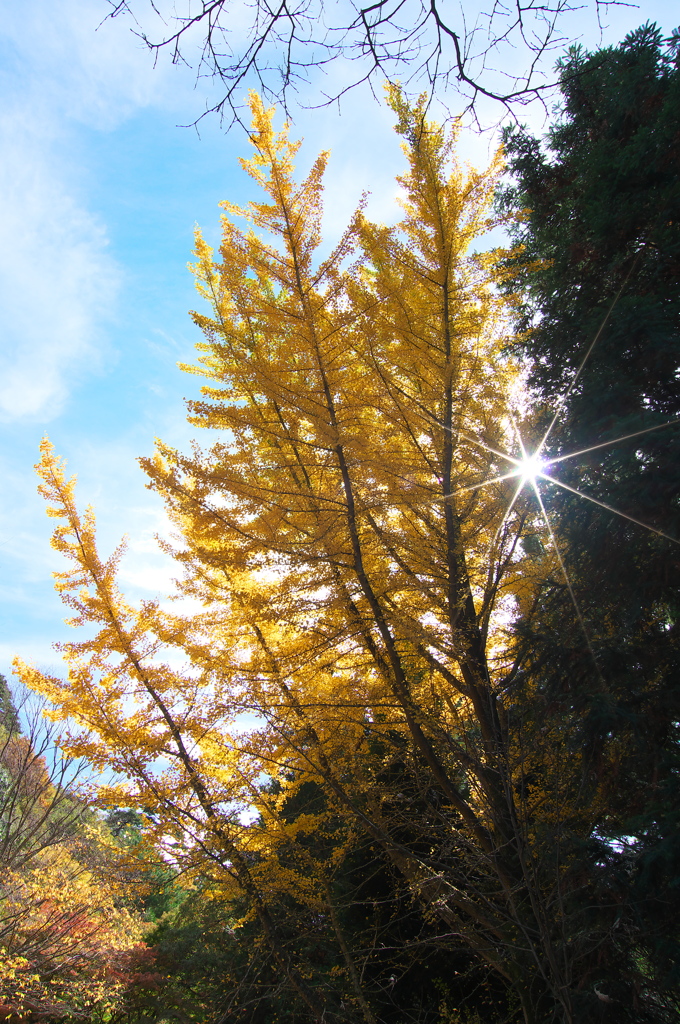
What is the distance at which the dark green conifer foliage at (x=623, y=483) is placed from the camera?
12.6ft

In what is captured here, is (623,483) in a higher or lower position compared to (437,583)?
higher

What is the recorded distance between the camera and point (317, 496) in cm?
416

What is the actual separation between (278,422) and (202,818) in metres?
4.02

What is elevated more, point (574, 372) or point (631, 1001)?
point (574, 372)

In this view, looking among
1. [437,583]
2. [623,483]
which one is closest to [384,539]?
[437,583]

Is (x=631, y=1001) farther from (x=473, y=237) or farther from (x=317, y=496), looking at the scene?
(x=473, y=237)

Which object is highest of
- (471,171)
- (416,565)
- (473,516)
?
(471,171)

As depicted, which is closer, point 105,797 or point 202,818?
point 105,797

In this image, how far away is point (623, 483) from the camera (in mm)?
4363

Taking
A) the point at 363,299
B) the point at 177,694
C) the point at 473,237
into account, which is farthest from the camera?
the point at 177,694

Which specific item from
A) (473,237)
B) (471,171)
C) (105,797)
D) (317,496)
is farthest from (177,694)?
(471,171)

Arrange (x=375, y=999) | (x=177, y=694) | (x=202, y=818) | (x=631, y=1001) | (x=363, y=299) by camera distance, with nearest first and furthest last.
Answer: (x=631, y=1001) < (x=363, y=299) < (x=177, y=694) < (x=202, y=818) < (x=375, y=999)

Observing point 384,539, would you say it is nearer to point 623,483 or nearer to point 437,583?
point 437,583

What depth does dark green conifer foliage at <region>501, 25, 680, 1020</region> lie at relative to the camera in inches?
151
